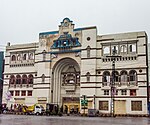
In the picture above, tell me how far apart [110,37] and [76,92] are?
14.7 metres

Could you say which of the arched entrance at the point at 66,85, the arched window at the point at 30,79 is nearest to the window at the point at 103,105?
the arched entrance at the point at 66,85

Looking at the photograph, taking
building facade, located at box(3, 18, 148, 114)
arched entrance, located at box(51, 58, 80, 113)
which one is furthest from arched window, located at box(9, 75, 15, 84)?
arched entrance, located at box(51, 58, 80, 113)

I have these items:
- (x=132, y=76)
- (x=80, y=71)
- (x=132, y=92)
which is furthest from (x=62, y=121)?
(x=80, y=71)

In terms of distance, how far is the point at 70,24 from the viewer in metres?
61.5

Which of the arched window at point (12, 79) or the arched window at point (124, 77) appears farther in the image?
the arched window at point (12, 79)

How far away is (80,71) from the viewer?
5816 centimetres

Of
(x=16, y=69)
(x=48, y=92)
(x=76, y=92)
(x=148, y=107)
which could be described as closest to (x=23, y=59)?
(x=16, y=69)

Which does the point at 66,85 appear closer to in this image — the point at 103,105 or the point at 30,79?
the point at 30,79

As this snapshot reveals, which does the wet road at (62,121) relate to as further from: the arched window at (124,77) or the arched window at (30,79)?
the arched window at (30,79)

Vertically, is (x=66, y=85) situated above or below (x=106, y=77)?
below

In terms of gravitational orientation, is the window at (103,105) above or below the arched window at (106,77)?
below

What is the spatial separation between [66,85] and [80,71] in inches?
223

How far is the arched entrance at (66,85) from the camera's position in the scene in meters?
60.1

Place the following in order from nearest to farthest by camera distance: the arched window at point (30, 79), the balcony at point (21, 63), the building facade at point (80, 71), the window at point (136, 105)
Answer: the window at point (136, 105)
the building facade at point (80, 71)
the arched window at point (30, 79)
the balcony at point (21, 63)
